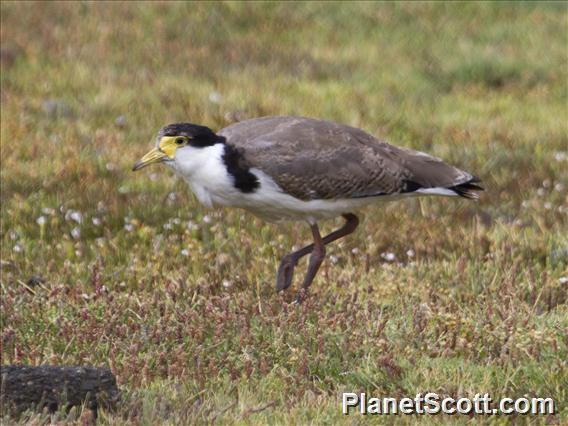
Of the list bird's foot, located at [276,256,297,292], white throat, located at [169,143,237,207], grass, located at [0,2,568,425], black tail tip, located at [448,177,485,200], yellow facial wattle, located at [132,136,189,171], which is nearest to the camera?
grass, located at [0,2,568,425]

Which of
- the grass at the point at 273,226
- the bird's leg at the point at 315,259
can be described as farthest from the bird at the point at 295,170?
the grass at the point at 273,226

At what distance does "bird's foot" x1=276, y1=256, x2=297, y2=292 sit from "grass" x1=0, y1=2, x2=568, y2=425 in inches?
6.2

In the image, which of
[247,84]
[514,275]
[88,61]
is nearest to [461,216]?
[514,275]

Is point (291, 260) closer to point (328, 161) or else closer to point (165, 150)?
point (328, 161)

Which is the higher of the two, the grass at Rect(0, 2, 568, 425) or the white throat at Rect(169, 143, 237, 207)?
the white throat at Rect(169, 143, 237, 207)

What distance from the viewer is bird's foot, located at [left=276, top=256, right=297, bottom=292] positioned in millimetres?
8273

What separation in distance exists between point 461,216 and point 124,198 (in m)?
2.86

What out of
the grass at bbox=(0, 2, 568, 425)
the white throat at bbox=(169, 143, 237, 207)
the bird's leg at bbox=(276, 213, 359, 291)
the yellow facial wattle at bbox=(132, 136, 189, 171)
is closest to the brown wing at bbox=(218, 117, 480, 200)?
the white throat at bbox=(169, 143, 237, 207)

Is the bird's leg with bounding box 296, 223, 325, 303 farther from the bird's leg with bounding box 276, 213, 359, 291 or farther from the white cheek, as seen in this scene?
the white cheek

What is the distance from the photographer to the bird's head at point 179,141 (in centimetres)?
805

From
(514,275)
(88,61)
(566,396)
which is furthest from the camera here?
(88,61)

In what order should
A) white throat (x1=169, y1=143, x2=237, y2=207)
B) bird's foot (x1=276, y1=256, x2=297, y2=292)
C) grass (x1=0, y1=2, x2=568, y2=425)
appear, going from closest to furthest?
grass (x1=0, y1=2, x2=568, y2=425)
white throat (x1=169, y1=143, x2=237, y2=207)
bird's foot (x1=276, y1=256, x2=297, y2=292)

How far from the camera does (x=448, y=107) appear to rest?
14.0 m

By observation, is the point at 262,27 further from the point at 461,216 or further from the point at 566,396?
the point at 566,396
